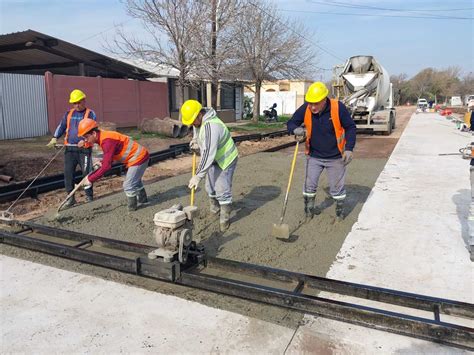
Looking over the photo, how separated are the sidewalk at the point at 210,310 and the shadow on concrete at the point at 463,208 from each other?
3 cm

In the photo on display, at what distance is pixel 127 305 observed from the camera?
3283 millimetres

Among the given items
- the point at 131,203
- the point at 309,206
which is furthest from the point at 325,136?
the point at 131,203

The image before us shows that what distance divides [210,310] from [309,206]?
274 centimetres

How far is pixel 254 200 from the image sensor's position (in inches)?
261

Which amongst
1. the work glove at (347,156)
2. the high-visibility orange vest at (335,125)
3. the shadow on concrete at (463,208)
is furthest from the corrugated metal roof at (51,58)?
the shadow on concrete at (463,208)

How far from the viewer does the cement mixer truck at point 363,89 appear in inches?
693

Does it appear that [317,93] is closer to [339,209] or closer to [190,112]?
[190,112]

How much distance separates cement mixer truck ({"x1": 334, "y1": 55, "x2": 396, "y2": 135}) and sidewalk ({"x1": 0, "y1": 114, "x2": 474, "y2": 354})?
1343 cm

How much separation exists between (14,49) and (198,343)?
17760 mm

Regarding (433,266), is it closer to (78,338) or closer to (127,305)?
(127,305)

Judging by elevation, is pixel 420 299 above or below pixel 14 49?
below

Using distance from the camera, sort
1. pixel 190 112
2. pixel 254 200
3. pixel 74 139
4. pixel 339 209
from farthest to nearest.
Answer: pixel 254 200, pixel 74 139, pixel 339 209, pixel 190 112

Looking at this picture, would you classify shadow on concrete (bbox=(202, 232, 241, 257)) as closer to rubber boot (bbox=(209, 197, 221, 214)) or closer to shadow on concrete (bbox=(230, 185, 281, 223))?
shadow on concrete (bbox=(230, 185, 281, 223))

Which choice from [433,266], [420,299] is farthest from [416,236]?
[420,299]
